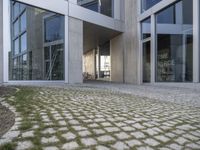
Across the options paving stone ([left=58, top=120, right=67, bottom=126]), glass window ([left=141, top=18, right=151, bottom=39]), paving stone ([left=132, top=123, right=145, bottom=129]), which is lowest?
paving stone ([left=132, top=123, right=145, bottom=129])

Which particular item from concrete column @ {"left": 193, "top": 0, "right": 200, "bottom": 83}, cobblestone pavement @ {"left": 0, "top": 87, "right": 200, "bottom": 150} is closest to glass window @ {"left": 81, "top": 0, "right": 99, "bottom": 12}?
concrete column @ {"left": 193, "top": 0, "right": 200, "bottom": 83}

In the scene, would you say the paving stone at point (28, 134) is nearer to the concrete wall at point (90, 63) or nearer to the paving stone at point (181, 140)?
the paving stone at point (181, 140)

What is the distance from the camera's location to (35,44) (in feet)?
42.4

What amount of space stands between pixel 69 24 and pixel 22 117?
10967mm

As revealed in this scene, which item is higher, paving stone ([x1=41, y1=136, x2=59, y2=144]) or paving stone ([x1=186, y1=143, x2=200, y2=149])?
paving stone ([x1=41, y1=136, x2=59, y2=144])

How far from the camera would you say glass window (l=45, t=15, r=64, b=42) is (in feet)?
44.8

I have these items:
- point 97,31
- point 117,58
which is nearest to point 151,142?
point 97,31

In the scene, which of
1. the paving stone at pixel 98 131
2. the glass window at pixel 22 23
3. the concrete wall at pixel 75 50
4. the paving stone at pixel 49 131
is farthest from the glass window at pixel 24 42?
the paving stone at pixel 98 131

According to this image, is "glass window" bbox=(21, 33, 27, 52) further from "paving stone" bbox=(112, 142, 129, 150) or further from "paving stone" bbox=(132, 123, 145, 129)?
"paving stone" bbox=(112, 142, 129, 150)

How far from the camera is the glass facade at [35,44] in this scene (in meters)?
11.8

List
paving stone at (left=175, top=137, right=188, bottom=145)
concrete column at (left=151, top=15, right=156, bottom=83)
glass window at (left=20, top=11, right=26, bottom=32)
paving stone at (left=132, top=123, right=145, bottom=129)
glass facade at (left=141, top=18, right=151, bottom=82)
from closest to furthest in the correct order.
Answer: paving stone at (left=175, top=137, right=188, bottom=145)
paving stone at (left=132, top=123, right=145, bottom=129)
glass window at (left=20, top=11, right=26, bottom=32)
concrete column at (left=151, top=15, right=156, bottom=83)
glass facade at (left=141, top=18, right=151, bottom=82)

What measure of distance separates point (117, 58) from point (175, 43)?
8.64 m

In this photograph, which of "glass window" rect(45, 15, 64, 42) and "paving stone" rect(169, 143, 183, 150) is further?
"glass window" rect(45, 15, 64, 42)

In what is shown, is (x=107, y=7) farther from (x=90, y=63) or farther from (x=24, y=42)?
(x=90, y=63)
